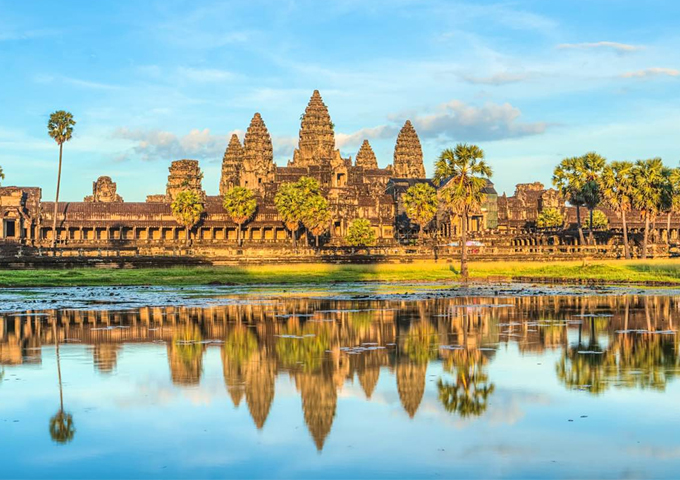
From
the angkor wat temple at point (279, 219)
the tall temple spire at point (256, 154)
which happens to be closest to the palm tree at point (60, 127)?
the angkor wat temple at point (279, 219)

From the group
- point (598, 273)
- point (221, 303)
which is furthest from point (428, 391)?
point (598, 273)

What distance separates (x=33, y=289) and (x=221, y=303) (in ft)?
60.9

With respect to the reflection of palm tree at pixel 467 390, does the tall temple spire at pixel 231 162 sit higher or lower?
higher

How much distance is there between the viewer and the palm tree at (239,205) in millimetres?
120812

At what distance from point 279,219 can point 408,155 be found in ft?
198

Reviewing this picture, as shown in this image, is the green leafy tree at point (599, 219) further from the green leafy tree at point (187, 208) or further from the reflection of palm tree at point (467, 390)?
the reflection of palm tree at point (467, 390)

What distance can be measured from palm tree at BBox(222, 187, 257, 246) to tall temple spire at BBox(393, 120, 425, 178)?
202ft

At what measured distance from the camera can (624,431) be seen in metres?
15.0

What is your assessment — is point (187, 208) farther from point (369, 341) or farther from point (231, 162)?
point (369, 341)

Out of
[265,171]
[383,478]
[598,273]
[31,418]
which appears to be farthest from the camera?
[265,171]

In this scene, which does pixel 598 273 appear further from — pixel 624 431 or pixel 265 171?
pixel 265 171

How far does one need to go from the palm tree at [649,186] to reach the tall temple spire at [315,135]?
65.5m

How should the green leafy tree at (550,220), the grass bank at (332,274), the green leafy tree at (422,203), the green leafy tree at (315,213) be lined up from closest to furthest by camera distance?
1. the grass bank at (332,274)
2. the green leafy tree at (315,213)
3. the green leafy tree at (422,203)
4. the green leafy tree at (550,220)

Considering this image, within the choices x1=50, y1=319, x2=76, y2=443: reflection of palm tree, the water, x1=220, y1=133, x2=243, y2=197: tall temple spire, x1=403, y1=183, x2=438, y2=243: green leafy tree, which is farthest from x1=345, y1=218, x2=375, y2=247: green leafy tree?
x1=50, y1=319, x2=76, y2=443: reflection of palm tree
